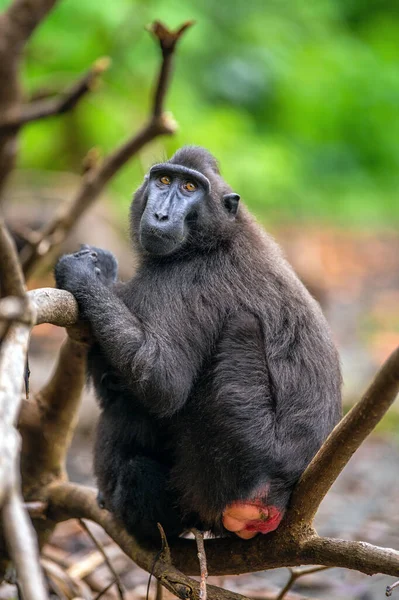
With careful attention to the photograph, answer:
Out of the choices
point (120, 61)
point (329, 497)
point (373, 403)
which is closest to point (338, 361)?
point (373, 403)

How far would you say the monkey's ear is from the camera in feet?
13.1

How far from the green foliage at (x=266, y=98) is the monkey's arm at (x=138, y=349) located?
8209mm

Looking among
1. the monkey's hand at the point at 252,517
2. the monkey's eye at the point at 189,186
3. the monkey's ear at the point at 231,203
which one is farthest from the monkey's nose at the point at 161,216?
the monkey's hand at the point at 252,517

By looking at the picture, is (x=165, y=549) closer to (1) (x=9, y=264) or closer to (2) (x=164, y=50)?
(1) (x=9, y=264)

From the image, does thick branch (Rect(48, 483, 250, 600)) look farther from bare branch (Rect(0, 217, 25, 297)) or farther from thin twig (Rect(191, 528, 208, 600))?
bare branch (Rect(0, 217, 25, 297))

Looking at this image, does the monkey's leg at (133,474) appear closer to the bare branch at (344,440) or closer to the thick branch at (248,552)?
the thick branch at (248,552)

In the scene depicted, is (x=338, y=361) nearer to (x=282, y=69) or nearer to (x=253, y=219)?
(x=253, y=219)

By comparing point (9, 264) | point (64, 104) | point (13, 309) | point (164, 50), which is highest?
point (164, 50)

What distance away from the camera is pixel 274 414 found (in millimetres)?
3506

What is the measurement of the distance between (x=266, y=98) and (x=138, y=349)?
13433 millimetres

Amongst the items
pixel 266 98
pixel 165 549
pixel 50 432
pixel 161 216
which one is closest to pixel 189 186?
pixel 161 216

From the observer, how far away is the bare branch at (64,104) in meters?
5.68

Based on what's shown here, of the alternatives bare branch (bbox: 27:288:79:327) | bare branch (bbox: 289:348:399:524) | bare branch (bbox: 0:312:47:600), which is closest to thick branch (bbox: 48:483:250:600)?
bare branch (bbox: 289:348:399:524)

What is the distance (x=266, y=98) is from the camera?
16031 millimetres
